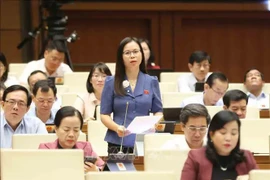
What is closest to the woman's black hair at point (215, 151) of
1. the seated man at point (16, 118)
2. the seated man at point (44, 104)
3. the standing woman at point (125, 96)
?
the standing woman at point (125, 96)

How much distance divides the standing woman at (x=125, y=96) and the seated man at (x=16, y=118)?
1.94 feet

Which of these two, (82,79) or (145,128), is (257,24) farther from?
(145,128)

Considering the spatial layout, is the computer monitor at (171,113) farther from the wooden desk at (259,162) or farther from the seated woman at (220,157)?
the seated woman at (220,157)

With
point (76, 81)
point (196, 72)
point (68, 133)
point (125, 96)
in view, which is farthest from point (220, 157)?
point (76, 81)

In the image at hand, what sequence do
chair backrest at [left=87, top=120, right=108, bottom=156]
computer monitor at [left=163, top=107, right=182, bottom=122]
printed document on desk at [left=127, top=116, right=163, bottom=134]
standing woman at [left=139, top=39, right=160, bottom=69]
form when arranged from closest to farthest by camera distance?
1. printed document on desk at [left=127, top=116, right=163, bottom=134]
2. chair backrest at [left=87, top=120, right=108, bottom=156]
3. computer monitor at [left=163, top=107, right=182, bottom=122]
4. standing woman at [left=139, top=39, right=160, bottom=69]

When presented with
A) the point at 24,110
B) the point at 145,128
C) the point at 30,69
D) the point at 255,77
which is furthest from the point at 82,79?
the point at 145,128

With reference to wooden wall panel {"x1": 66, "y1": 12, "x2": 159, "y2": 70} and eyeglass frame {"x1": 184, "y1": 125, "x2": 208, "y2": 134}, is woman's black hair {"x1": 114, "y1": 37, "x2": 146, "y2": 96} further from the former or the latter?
wooden wall panel {"x1": 66, "y1": 12, "x2": 159, "y2": 70}

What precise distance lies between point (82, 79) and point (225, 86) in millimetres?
1990

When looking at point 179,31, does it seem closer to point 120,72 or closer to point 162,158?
point 120,72

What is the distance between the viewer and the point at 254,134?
5.61 meters

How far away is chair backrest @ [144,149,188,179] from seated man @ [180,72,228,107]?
2.29m

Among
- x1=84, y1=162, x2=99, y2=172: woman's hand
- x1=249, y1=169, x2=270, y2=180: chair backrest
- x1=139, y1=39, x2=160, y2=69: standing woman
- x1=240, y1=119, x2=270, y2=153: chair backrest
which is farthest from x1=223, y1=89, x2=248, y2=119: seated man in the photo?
x1=139, y1=39, x2=160, y2=69: standing woman

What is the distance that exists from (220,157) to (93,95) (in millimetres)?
2891

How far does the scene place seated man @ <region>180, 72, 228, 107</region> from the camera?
21.7 ft
